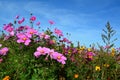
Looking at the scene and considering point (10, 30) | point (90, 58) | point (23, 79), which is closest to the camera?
point (23, 79)

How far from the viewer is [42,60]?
4.82 metres

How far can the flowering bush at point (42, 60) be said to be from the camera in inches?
186

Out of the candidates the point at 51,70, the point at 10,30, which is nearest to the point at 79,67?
the point at 51,70

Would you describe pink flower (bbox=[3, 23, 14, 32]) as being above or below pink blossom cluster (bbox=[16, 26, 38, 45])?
above

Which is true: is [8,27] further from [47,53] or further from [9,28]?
[47,53]

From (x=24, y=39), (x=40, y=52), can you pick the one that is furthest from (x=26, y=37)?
(x=40, y=52)

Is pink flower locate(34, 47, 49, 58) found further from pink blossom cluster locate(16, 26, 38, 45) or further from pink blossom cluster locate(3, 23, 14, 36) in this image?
pink blossom cluster locate(3, 23, 14, 36)

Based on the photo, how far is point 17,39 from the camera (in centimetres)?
514

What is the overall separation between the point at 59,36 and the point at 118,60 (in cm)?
160

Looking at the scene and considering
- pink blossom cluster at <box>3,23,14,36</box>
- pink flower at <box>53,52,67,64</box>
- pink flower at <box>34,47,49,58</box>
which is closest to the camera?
pink flower at <box>34,47,49,58</box>

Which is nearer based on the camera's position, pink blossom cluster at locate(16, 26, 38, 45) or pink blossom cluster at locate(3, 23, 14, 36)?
pink blossom cluster at locate(16, 26, 38, 45)

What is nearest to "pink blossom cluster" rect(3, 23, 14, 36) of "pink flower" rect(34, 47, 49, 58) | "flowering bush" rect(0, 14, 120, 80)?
"flowering bush" rect(0, 14, 120, 80)

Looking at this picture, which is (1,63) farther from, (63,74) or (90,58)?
(90,58)

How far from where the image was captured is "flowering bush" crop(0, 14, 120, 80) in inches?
186
